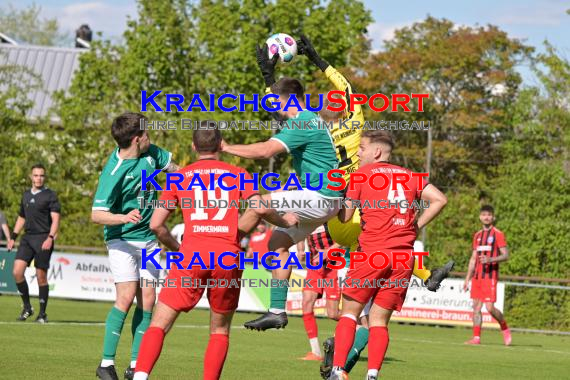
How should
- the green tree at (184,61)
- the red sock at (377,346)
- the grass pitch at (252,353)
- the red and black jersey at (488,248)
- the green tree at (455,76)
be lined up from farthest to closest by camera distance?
the green tree at (184,61) → the green tree at (455,76) → the red and black jersey at (488,248) → the grass pitch at (252,353) → the red sock at (377,346)

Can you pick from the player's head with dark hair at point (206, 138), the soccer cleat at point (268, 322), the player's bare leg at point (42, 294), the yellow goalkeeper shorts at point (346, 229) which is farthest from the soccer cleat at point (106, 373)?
the player's bare leg at point (42, 294)

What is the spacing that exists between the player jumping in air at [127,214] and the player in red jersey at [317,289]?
11.0ft

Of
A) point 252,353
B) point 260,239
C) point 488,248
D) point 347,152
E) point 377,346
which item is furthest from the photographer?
point 260,239

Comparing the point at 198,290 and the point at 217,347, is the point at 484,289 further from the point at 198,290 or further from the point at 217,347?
the point at 198,290

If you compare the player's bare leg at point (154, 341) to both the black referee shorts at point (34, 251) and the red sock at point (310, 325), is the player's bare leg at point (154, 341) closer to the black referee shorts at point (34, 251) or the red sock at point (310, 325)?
the red sock at point (310, 325)

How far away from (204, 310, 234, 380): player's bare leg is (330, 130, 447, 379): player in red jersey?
120 cm

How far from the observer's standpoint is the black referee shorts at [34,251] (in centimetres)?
1747

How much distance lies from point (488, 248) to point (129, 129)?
11181 millimetres

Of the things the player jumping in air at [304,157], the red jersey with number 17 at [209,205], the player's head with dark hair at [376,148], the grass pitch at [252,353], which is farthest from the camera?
the grass pitch at [252,353]

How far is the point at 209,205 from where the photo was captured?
8.24 m

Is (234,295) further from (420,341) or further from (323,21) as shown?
(323,21)

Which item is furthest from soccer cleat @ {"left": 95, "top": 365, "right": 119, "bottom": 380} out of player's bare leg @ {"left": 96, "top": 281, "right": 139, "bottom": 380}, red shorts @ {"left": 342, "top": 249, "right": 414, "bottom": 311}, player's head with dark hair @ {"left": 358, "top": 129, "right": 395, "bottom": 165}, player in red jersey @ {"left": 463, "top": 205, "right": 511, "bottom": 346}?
player in red jersey @ {"left": 463, "top": 205, "right": 511, "bottom": 346}

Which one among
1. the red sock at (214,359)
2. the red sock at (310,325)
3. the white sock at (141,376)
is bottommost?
the white sock at (141,376)

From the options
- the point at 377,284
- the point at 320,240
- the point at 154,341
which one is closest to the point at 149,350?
the point at 154,341
